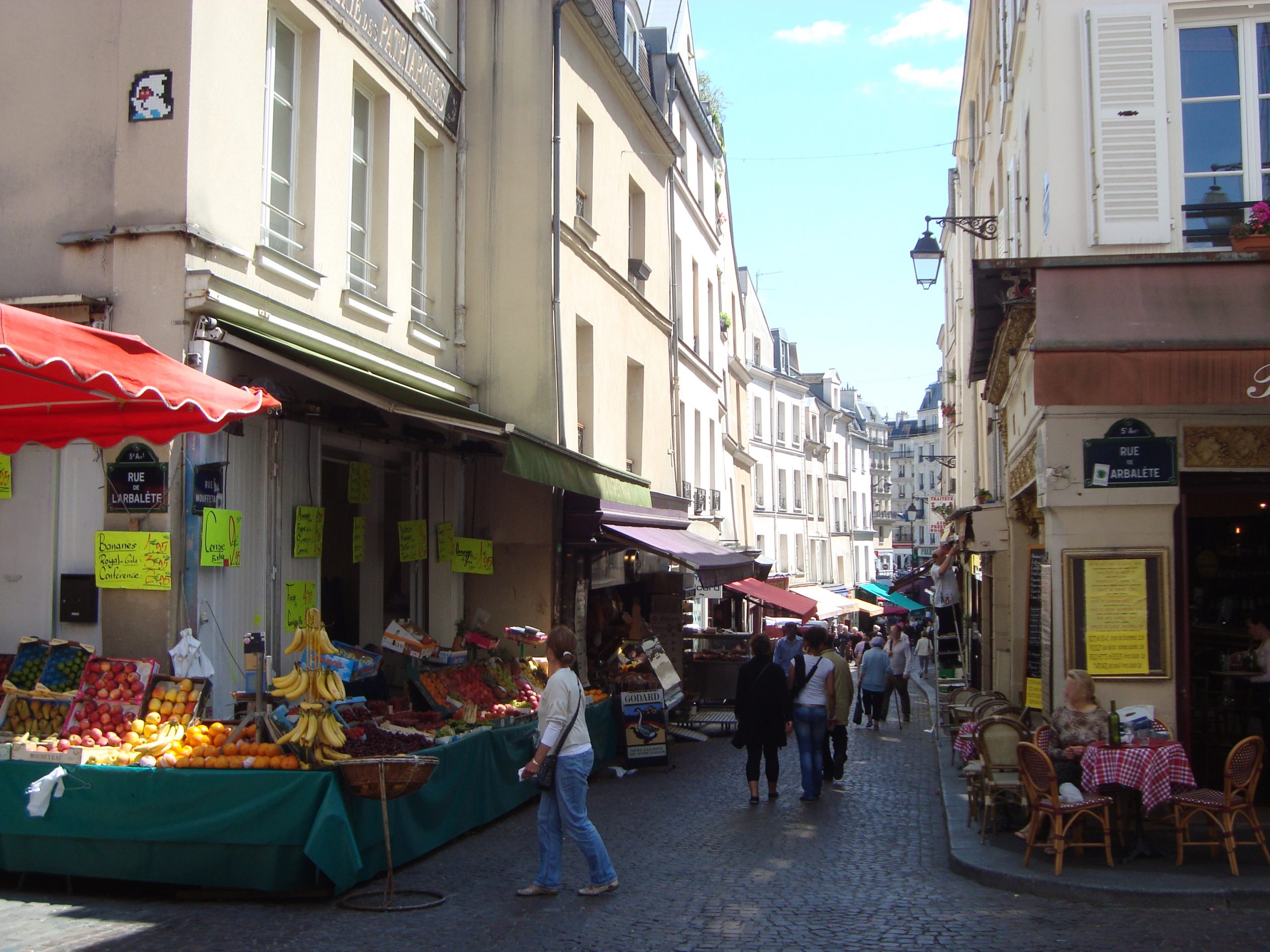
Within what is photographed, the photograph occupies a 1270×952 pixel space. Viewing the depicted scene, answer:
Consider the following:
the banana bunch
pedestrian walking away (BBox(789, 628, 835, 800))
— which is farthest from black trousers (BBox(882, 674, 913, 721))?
the banana bunch

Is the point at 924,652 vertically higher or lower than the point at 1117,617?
lower

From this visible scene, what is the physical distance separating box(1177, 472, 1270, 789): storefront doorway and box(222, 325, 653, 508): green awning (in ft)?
18.6

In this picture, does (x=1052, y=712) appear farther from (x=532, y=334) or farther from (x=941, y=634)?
(x=941, y=634)

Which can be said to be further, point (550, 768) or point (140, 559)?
point (140, 559)

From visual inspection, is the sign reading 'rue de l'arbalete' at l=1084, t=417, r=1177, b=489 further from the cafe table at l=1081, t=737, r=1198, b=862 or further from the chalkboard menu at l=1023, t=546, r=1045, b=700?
the chalkboard menu at l=1023, t=546, r=1045, b=700

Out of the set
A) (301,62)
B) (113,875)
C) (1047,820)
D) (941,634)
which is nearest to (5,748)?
(113,875)

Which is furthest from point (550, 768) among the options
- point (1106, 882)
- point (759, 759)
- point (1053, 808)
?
point (759, 759)

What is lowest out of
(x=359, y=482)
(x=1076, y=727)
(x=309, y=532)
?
(x=1076, y=727)

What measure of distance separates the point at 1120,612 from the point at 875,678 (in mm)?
9556

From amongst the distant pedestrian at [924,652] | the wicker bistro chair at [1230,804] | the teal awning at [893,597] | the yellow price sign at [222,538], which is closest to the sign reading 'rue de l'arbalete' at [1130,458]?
the wicker bistro chair at [1230,804]

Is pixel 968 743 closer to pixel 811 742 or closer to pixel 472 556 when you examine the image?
pixel 811 742

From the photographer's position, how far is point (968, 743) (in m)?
10.8

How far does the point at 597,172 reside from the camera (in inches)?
644

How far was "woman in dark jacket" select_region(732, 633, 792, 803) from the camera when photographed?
11188 mm
